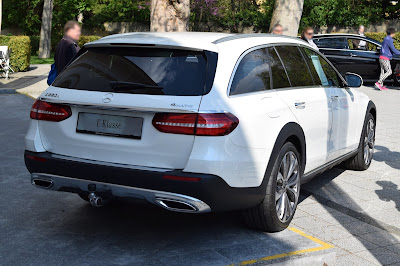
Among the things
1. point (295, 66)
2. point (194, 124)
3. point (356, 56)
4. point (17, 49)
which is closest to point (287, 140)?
point (295, 66)

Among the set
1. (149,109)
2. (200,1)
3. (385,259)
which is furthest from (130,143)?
(200,1)

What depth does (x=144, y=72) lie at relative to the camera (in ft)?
15.8

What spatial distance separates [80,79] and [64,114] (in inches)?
12.7

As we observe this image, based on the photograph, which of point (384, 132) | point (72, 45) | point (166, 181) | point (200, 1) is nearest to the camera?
point (166, 181)

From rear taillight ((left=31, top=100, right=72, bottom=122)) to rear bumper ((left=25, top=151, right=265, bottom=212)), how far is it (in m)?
0.30

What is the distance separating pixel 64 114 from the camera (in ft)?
16.2

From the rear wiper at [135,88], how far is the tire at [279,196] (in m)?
1.16

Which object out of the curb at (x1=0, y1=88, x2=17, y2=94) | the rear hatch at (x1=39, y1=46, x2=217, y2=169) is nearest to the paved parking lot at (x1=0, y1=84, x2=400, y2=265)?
the rear hatch at (x1=39, y1=46, x2=217, y2=169)

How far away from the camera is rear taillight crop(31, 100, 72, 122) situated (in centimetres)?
493


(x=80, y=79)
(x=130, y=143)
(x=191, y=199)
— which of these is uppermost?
(x=80, y=79)

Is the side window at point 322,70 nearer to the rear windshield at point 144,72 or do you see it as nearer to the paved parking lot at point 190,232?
the paved parking lot at point 190,232

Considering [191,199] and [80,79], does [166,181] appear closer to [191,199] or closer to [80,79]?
[191,199]

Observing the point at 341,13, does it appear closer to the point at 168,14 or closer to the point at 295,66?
the point at 168,14

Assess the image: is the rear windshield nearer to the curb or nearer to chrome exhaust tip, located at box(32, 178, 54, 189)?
chrome exhaust tip, located at box(32, 178, 54, 189)
